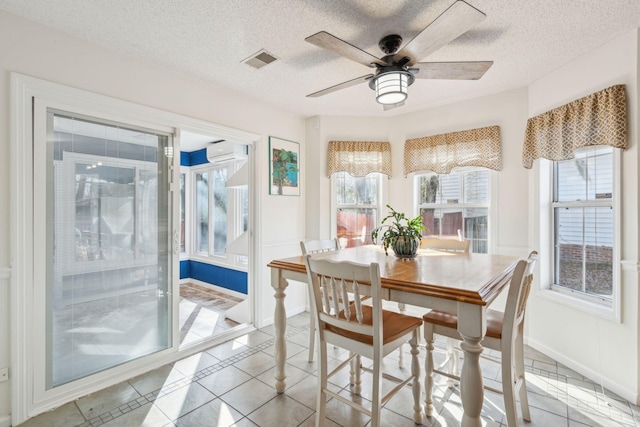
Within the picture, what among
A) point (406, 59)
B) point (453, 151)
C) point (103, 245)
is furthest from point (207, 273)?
point (406, 59)

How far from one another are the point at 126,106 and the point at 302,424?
2.52 metres

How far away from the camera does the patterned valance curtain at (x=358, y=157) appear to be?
150 inches

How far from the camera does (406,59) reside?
1896 mm

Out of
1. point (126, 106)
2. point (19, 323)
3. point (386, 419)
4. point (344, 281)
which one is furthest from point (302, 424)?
point (126, 106)

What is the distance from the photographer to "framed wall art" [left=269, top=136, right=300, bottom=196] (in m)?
3.54

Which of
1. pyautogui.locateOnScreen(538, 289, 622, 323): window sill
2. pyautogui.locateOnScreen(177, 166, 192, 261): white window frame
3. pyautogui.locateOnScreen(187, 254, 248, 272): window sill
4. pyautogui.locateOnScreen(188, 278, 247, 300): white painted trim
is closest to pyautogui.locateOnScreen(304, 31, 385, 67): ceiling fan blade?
pyautogui.locateOnScreen(538, 289, 622, 323): window sill

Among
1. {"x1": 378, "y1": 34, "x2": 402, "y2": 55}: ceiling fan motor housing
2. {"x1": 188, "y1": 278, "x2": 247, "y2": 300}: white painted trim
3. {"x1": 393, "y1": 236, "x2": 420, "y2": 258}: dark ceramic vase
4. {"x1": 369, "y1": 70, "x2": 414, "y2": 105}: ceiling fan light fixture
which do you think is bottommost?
{"x1": 188, "y1": 278, "x2": 247, "y2": 300}: white painted trim

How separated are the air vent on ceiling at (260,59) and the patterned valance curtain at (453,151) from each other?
6.35ft

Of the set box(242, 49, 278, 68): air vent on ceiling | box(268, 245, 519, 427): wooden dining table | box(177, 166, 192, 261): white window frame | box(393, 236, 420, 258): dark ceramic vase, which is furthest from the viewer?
box(177, 166, 192, 261): white window frame

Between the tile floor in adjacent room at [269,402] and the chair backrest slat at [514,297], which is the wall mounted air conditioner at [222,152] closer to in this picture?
the tile floor in adjacent room at [269,402]

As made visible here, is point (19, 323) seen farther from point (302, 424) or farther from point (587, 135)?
point (587, 135)

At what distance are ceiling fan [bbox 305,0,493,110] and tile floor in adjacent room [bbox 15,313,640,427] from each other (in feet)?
6.59

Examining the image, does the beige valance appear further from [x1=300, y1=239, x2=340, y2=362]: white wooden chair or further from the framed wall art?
the framed wall art

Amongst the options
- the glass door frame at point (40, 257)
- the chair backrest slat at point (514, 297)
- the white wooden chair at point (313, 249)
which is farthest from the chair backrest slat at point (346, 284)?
the glass door frame at point (40, 257)
